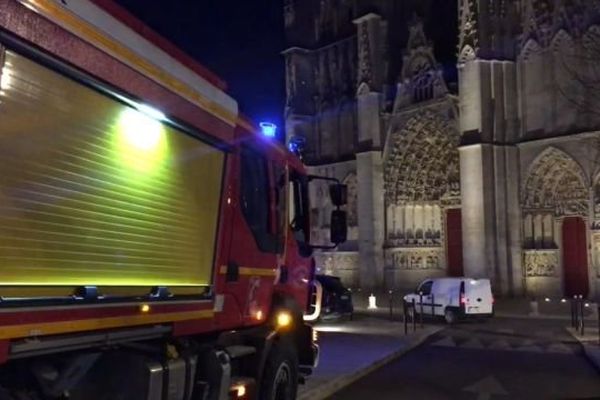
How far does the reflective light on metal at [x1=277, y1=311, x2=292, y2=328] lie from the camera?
298 inches

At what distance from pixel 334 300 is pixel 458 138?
1396 cm

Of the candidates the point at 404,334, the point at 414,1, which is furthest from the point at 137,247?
the point at 414,1

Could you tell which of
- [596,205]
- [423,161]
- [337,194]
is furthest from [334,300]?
[423,161]

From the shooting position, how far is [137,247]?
4.84 m

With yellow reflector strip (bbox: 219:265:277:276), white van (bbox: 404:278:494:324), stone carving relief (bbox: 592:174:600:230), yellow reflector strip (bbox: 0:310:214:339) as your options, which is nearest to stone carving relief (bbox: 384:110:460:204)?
stone carving relief (bbox: 592:174:600:230)

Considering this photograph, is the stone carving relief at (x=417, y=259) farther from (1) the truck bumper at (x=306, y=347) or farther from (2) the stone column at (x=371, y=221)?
(1) the truck bumper at (x=306, y=347)

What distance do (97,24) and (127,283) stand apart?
5.31ft

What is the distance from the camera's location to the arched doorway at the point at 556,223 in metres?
29.5

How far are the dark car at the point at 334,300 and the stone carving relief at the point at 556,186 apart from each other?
11.8 m

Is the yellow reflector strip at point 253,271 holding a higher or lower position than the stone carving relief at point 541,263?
lower

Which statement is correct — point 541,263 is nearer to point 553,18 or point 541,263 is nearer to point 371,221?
point 371,221

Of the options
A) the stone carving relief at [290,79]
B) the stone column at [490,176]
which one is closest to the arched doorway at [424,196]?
the stone column at [490,176]

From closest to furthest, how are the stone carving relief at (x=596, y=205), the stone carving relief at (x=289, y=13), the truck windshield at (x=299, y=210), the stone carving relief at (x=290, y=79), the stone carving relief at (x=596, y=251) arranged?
the truck windshield at (x=299, y=210)
the stone carving relief at (x=596, y=251)
the stone carving relief at (x=596, y=205)
the stone carving relief at (x=290, y=79)
the stone carving relief at (x=289, y=13)

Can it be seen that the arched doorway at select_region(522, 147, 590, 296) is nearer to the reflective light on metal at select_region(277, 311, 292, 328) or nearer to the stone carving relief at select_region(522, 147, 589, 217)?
the stone carving relief at select_region(522, 147, 589, 217)
